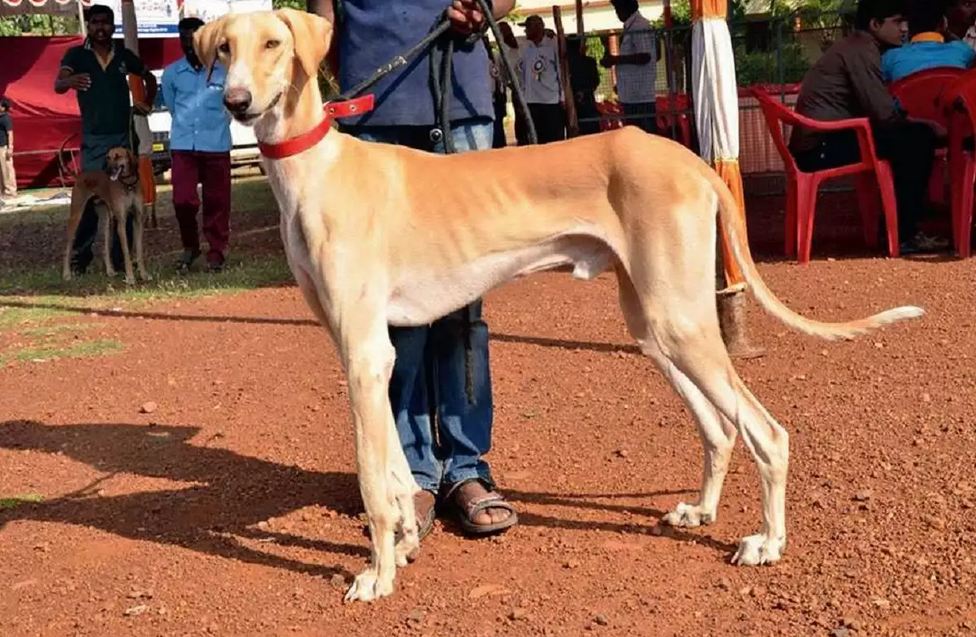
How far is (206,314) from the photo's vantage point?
32.6 ft

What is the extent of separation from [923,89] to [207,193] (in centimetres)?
665

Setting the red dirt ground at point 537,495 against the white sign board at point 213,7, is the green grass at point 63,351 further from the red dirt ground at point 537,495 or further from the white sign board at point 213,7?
the white sign board at point 213,7

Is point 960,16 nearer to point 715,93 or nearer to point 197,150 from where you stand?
point 715,93

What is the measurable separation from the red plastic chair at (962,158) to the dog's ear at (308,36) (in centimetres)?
603

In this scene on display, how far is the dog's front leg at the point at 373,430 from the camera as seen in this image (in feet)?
13.9

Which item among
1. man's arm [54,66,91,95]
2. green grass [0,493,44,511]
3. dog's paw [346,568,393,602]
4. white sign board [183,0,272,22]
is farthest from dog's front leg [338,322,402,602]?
man's arm [54,66,91,95]

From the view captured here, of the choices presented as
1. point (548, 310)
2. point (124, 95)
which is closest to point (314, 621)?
point (548, 310)

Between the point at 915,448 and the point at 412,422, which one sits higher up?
the point at 412,422

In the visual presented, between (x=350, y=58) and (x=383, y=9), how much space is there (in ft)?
0.76

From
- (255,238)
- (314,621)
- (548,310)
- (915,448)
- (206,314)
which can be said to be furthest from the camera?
(255,238)

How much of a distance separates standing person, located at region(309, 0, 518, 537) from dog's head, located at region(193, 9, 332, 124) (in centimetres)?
66

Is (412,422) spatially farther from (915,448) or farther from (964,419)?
(964,419)

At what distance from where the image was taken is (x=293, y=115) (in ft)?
14.1

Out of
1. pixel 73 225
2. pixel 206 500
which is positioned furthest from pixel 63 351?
pixel 73 225
